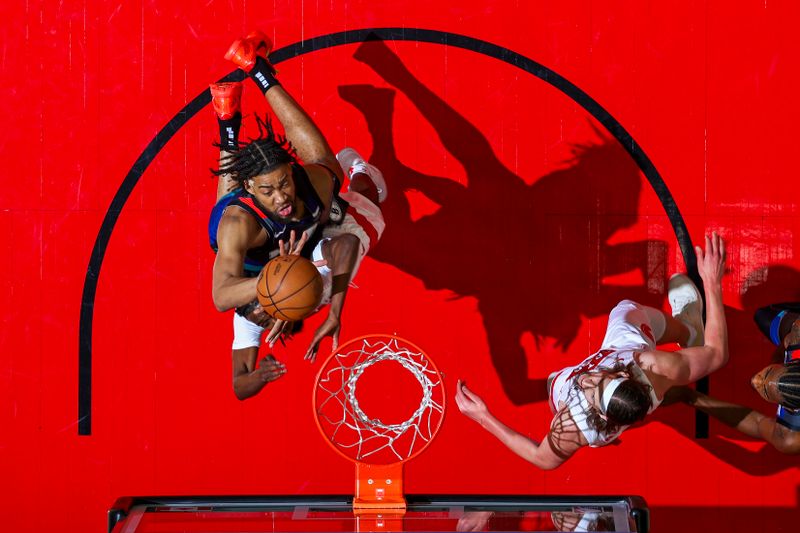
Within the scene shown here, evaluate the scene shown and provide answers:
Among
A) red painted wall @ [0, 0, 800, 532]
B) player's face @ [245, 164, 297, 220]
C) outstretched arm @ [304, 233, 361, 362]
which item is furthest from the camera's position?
red painted wall @ [0, 0, 800, 532]

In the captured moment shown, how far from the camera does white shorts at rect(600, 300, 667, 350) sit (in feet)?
18.2

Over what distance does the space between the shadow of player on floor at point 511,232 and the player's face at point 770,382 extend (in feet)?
3.51

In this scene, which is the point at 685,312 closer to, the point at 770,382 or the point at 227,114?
the point at 770,382

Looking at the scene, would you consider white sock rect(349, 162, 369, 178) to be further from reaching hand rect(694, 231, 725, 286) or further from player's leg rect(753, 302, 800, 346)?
player's leg rect(753, 302, 800, 346)

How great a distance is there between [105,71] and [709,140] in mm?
4019

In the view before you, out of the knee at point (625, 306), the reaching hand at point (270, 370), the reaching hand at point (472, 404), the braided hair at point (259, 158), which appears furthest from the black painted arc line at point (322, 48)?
the reaching hand at point (472, 404)

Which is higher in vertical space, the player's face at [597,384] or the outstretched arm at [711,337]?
the outstretched arm at [711,337]

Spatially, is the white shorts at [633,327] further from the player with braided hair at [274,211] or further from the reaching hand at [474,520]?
the player with braided hair at [274,211]

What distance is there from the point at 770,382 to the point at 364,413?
2.47 metres

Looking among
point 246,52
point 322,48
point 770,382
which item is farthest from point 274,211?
point 770,382

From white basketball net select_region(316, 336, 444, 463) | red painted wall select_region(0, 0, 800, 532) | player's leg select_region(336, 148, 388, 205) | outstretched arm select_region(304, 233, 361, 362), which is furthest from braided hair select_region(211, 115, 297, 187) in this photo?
white basketball net select_region(316, 336, 444, 463)

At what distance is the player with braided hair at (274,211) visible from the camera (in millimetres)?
5297

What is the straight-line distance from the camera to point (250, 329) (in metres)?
6.23

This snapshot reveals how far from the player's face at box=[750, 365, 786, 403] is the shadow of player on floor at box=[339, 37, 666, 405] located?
1.07 metres
